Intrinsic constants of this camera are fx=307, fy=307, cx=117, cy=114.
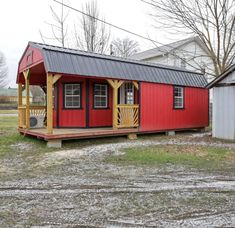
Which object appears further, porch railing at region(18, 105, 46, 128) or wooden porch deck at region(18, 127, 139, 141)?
porch railing at region(18, 105, 46, 128)

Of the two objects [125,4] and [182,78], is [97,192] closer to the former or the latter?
[182,78]

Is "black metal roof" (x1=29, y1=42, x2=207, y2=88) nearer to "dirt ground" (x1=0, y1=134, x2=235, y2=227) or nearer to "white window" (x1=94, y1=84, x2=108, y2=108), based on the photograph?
"white window" (x1=94, y1=84, x2=108, y2=108)

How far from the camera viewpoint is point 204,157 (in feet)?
30.1

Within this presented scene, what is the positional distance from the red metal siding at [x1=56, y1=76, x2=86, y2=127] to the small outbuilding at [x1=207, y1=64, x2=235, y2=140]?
5.77 metres

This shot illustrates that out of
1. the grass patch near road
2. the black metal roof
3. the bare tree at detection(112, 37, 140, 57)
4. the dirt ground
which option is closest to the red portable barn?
the black metal roof

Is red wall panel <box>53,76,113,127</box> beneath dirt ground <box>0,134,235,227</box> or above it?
above

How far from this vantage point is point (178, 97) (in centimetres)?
1566

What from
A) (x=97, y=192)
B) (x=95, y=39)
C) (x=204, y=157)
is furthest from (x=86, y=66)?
(x=95, y=39)

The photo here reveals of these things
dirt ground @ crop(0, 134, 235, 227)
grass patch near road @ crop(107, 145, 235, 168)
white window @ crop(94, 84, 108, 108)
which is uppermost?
white window @ crop(94, 84, 108, 108)

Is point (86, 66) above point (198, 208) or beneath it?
above

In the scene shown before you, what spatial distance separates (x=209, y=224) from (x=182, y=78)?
12.4 m

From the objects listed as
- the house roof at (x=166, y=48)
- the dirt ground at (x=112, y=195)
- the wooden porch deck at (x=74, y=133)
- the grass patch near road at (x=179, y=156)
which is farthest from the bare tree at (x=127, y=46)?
the dirt ground at (x=112, y=195)

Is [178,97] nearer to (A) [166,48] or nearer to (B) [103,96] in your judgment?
(B) [103,96]

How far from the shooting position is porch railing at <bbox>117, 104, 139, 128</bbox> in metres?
13.1
